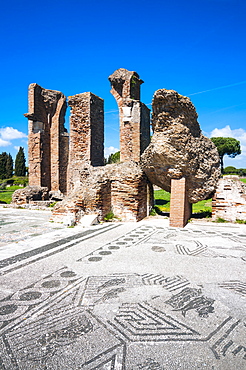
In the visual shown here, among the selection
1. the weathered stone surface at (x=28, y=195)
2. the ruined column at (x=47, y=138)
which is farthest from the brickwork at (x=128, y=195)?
the ruined column at (x=47, y=138)

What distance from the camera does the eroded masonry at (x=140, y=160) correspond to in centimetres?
698

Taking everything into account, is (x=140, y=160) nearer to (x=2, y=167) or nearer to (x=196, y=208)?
(x=196, y=208)

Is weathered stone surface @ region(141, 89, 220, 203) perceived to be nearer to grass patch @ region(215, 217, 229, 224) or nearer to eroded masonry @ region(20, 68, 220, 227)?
eroded masonry @ region(20, 68, 220, 227)

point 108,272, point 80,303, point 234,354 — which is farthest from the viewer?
point 108,272

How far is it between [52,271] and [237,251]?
10.8 feet

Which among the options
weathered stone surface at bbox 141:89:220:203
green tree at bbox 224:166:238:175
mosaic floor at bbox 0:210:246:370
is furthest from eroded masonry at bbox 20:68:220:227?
green tree at bbox 224:166:238:175

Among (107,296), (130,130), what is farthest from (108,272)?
(130,130)

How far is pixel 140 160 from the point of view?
26.9 ft

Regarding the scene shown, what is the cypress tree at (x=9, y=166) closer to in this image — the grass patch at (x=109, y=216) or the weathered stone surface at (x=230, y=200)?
the grass patch at (x=109, y=216)

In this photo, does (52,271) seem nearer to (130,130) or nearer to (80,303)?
(80,303)

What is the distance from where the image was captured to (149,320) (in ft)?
7.31

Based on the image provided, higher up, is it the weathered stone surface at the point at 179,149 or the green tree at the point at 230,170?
the green tree at the point at 230,170

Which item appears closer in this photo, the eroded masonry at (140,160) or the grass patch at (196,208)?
the eroded masonry at (140,160)

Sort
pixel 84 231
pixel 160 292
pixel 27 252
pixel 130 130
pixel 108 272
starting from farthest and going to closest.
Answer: pixel 130 130 → pixel 84 231 → pixel 27 252 → pixel 108 272 → pixel 160 292
